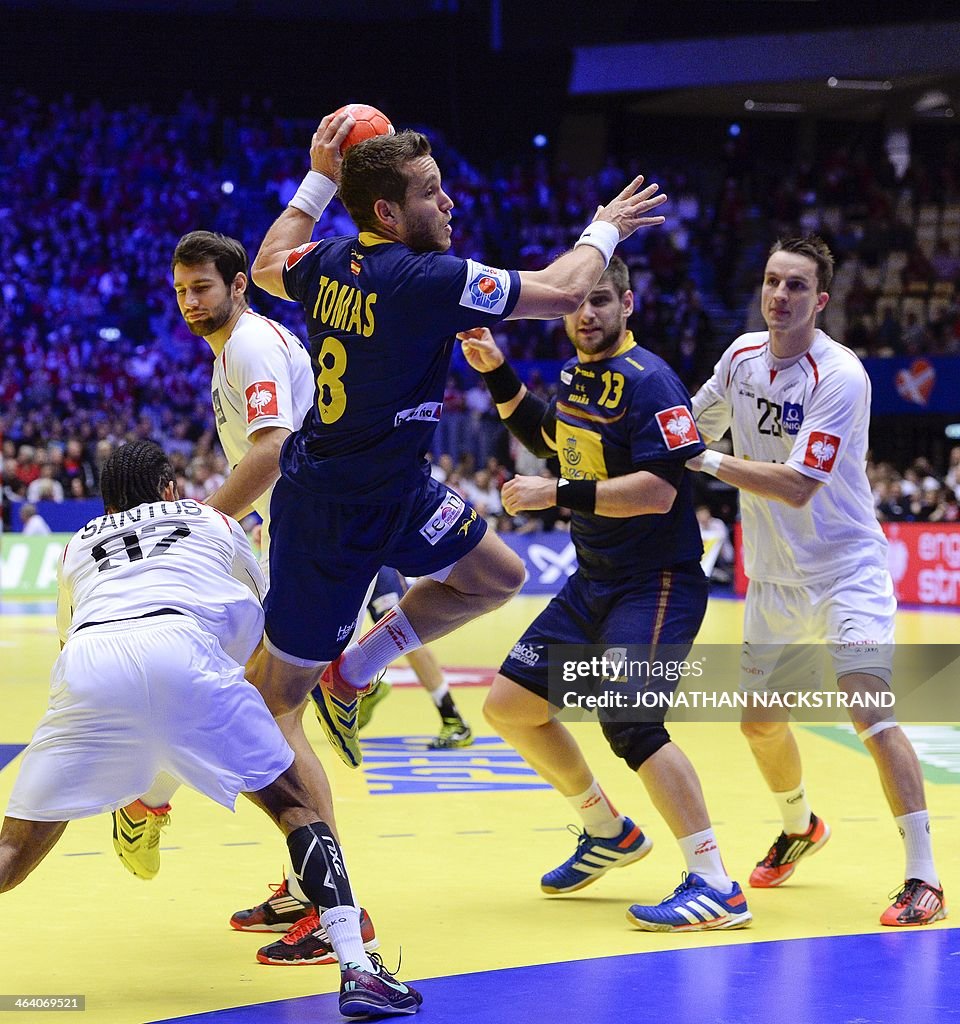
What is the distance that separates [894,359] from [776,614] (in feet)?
62.6

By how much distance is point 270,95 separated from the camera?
30.2m

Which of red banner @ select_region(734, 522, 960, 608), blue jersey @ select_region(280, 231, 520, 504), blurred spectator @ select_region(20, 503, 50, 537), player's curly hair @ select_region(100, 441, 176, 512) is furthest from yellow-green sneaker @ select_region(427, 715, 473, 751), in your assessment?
blurred spectator @ select_region(20, 503, 50, 537)

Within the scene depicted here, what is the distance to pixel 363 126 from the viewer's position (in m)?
4.61

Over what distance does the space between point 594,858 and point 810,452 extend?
168 cm

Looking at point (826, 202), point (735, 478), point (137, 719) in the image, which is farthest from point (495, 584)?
point (826, 202)

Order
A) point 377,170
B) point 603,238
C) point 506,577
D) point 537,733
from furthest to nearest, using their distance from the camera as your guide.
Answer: point 537,733 → point 506,577 → point 603,238 → point 377,170

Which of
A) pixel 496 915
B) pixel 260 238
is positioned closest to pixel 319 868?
pixel 496 915

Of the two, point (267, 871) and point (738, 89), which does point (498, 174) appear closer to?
point (738, 89)

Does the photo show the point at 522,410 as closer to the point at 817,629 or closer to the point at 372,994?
the point at 817,629

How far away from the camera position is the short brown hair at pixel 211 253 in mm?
5148

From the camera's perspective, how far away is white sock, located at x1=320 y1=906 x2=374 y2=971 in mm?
3781

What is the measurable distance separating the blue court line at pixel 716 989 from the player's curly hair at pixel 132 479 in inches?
58.1

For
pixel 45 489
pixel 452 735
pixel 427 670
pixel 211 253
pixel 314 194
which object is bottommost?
pixel 452 735

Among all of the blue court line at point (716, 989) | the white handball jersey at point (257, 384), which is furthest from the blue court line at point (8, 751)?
the blue court line at point (716, 989)
